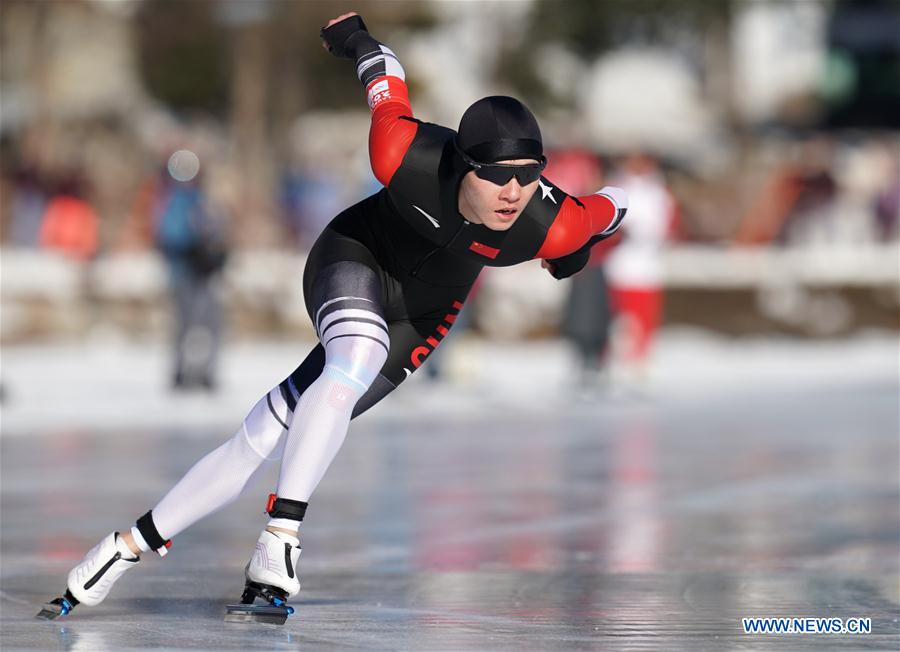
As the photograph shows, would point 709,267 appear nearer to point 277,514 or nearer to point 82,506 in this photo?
point 82,506

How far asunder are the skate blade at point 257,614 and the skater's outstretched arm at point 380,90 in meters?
1.32

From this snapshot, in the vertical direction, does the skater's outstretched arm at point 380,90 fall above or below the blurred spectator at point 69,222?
below

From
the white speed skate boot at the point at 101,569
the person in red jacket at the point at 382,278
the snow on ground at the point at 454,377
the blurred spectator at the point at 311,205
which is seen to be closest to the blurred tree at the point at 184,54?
the blurred spectator at the point at 311,205

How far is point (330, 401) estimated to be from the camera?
5750mm

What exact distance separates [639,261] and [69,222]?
825 centimetres

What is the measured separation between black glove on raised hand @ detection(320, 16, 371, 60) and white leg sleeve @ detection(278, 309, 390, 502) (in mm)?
1036

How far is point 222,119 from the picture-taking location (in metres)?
47.7

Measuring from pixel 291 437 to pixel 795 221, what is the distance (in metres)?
20.0

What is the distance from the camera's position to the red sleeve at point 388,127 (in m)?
→ 5.86

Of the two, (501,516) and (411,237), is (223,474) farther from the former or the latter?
(501,516)

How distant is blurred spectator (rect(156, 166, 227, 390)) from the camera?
1535 centimetres

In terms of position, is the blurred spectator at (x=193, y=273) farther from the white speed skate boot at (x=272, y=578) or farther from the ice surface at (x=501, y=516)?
the white speed skate boot at (x=272, y=578)

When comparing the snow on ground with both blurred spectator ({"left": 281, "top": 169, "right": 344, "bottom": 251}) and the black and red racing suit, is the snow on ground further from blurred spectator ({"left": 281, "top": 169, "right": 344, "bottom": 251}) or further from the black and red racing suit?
the black and red racing suit

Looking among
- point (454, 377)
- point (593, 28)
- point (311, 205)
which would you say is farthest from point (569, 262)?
point (593, 28)
